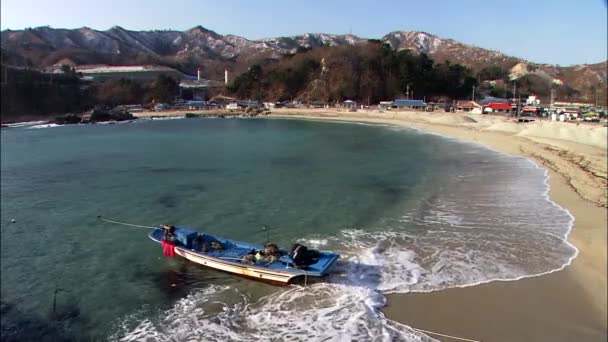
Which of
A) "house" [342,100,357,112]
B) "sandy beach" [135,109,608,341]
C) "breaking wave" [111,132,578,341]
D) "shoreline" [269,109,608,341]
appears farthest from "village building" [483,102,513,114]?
"shoreline" [269,109,608,341]

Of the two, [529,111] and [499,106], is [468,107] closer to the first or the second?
[499,106]

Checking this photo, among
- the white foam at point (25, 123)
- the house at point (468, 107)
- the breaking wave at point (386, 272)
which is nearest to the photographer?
the breaking wave at point (386, 272)

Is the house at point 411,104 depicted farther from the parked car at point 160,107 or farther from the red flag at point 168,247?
the red flag at point 168,247

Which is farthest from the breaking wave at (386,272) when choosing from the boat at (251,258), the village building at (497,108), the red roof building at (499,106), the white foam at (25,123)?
the white foam at (25,123)

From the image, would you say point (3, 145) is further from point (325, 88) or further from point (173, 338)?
point (325, 88)

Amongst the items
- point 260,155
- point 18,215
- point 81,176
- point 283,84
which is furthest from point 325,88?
point 18,215

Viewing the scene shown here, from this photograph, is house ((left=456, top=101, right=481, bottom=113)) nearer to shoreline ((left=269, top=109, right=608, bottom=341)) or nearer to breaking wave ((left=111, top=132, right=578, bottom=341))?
breaking wave ((left=111, top=132, right=578, bottom=341))
